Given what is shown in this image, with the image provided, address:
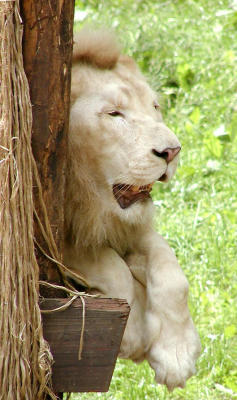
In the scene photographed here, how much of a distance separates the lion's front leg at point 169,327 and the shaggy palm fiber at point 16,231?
0.53 m

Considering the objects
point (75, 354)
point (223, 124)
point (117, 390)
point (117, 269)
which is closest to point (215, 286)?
point (117, 390)

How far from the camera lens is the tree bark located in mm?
2158

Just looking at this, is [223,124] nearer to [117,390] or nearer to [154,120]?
[117,390]

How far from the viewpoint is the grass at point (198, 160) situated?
4.23m

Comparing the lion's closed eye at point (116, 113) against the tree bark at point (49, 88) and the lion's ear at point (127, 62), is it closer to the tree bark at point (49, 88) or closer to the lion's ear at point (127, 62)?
the lion's ear at point (127, 62)

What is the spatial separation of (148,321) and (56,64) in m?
0.96

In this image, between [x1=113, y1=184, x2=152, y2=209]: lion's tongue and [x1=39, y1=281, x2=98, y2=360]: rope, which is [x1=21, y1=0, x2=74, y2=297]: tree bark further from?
[x1=113, y1=184, x2=152, y2=209]: lion's tongue

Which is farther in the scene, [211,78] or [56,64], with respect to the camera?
[211,78]

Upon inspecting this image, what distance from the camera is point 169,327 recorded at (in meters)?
2.69

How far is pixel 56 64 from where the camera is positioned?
2.19 m

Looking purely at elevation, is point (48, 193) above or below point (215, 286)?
above

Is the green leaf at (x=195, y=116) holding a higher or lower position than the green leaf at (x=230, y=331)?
higher

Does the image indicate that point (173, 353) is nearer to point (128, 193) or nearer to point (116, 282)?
point (116, 282)

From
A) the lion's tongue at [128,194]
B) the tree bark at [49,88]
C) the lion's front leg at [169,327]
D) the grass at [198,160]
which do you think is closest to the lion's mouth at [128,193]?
the lion's tongue at [128,194]
